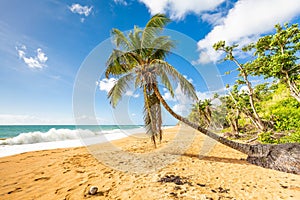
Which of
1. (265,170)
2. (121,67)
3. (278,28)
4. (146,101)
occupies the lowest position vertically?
(265,170)

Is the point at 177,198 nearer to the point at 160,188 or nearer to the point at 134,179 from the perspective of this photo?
the point at 160,188

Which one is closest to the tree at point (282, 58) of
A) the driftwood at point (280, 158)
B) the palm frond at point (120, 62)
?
the driftwood at point (280, 158)

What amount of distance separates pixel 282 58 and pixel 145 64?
20.9ft

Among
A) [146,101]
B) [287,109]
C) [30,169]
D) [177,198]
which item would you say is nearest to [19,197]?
[30,169]

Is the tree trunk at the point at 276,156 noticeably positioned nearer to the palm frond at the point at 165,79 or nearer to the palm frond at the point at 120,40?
the palm frond at the point at 165,79

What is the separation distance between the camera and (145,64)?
6.44 meters

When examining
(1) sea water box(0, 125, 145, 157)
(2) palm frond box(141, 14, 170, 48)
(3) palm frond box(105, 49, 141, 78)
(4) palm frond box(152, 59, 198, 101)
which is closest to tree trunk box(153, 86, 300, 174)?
(4) palm frond box(152, 59, 198, 101)

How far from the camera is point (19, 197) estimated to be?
329cm

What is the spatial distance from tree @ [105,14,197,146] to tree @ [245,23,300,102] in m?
5.15

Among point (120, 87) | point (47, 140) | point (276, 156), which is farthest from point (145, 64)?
point (47, 140)

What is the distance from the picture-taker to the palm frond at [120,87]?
6492 millimetres

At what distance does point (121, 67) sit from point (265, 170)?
21.9 ft

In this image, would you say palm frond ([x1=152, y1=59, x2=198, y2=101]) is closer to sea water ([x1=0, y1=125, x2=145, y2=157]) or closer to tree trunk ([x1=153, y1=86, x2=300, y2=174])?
tree trunk ([x1=153, y1=86, x2=300, y2=174])

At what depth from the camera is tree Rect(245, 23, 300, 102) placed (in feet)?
21.9
